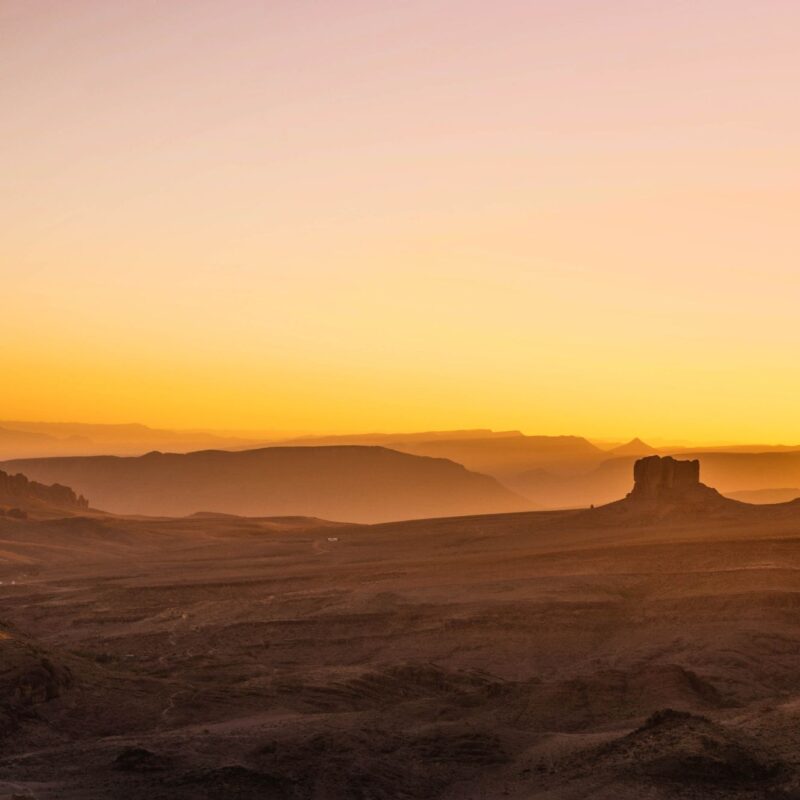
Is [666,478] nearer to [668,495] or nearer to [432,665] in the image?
[668,495]

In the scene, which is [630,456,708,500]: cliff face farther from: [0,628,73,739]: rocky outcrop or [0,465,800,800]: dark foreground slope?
[0,628,73,739]: rocky outcrop

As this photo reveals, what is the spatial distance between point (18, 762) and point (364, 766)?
9746 mm

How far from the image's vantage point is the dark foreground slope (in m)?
28.4

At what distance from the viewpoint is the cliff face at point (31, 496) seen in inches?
4877

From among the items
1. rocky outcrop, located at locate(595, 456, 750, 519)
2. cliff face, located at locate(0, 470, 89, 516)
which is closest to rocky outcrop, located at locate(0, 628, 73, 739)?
rocky outcrop, located at locate(595, 456, 750, 519)

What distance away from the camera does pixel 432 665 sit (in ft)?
140

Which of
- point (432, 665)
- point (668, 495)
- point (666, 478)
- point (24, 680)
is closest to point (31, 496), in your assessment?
point (666, 478)

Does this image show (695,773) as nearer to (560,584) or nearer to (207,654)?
(207,654)

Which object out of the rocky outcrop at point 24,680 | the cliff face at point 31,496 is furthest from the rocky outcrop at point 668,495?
the cliff face at point 31,496

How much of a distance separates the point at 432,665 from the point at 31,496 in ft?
332

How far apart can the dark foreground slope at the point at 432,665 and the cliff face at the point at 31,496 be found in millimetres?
41047

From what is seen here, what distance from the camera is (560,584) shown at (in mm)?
57125

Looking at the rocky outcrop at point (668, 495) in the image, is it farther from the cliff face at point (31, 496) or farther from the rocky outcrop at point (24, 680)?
the cliff face at point (31, 496)

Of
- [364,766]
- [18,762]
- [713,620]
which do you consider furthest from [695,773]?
[713,620]
